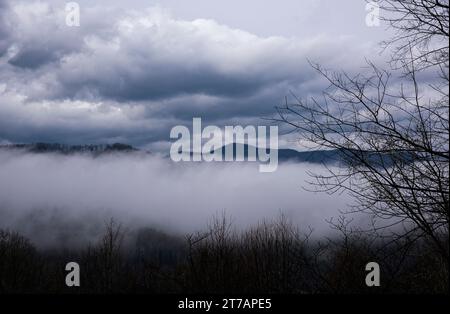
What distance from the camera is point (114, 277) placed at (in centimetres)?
5697

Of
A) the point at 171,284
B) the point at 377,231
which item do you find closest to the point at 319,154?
the point at 377,231

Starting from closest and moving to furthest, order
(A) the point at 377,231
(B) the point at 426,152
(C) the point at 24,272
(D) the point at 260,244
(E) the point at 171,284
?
(B) the point at 426,152 → (A) the point at 377,231 → (E) the point at 171,284 → (D) the point at 260,244 → (C) the point at 24,272

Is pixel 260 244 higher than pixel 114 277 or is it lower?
higher

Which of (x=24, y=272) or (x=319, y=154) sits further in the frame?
(x=24, y=272)

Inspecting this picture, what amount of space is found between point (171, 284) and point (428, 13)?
2130cm

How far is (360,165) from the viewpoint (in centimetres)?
712

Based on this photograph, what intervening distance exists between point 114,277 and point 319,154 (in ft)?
176
